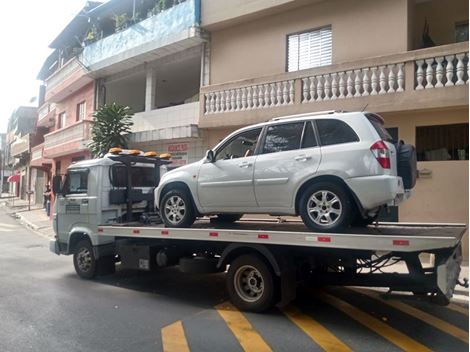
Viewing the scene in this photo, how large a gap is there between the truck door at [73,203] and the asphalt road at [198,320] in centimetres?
112

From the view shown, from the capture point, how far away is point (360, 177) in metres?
5.26

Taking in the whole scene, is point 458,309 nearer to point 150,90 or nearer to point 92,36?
point 150,90

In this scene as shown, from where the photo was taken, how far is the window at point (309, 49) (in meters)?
12.2

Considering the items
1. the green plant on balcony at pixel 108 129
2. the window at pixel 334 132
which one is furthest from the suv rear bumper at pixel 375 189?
the green plant on balcony at pixel 108 129

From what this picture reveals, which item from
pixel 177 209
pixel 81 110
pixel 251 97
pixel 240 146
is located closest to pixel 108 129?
pixel 251 97

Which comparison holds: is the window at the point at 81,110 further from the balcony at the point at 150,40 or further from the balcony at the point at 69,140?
the balcony at the point at 150,40

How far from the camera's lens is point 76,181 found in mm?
8711

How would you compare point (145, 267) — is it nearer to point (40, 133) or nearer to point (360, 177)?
point (360, 177)

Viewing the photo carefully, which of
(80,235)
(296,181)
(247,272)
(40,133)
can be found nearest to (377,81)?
(296,181)

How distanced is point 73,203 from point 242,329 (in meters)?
4.79

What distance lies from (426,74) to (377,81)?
108cm

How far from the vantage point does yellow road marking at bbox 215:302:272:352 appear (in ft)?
15.8

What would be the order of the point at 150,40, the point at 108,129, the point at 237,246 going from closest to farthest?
the point at 237,246 → the point at 150,40 → the point at 108,129

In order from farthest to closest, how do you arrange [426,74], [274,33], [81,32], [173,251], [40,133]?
[40,133] → [81,32] → [274,33] → [426,74] → [173,251]
